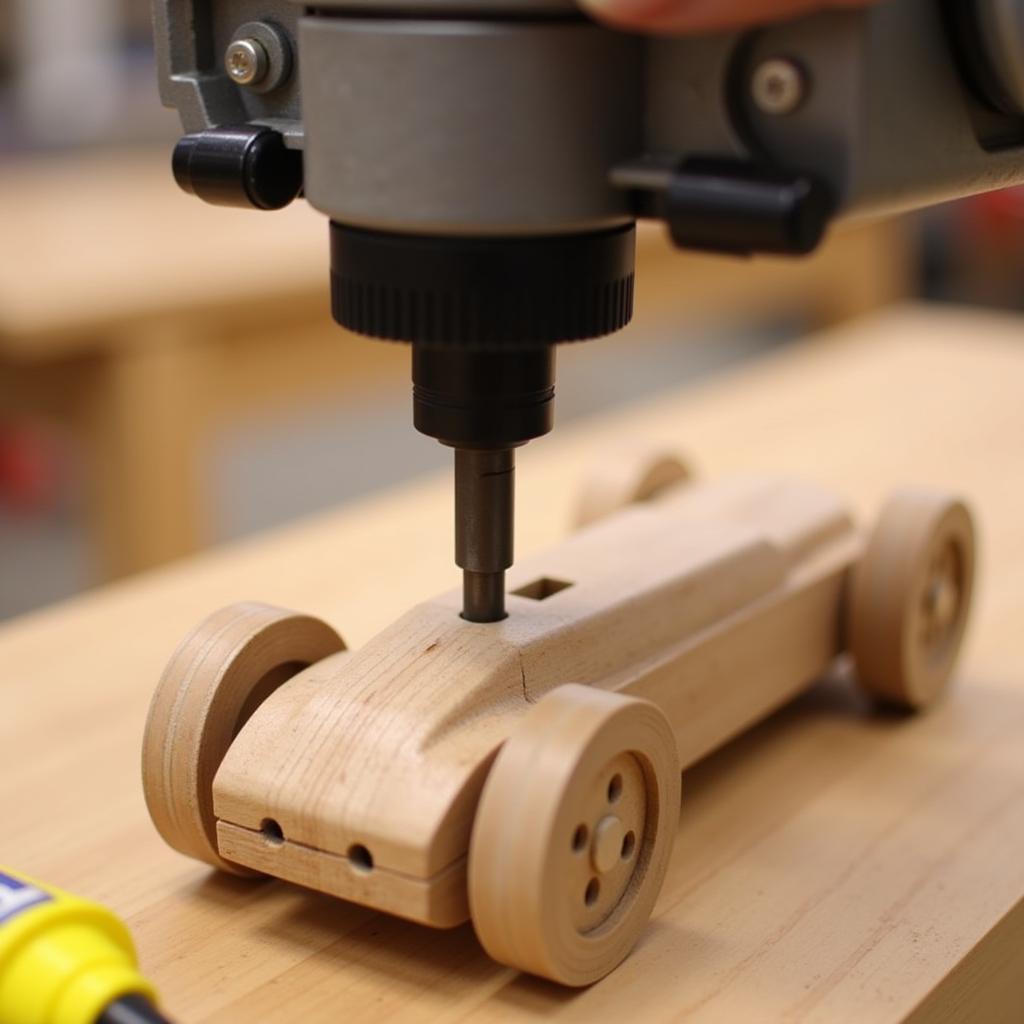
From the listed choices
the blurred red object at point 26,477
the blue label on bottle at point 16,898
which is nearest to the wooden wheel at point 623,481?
the blue label on bottle at point 16,898

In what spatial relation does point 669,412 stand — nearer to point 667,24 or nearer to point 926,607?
point 926,607

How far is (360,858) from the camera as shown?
0.49 m

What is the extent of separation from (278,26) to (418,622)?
0.21 m

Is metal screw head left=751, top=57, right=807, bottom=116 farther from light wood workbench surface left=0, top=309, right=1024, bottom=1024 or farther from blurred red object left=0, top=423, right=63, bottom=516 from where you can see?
blurred red object left=0, top=423, right=63, bottom=516

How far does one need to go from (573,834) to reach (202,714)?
14 cm

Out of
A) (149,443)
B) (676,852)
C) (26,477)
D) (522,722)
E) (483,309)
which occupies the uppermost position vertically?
(483,309)

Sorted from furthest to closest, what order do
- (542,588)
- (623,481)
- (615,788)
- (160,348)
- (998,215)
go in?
(998,215)
(160,348)
(623,481)
(542,588)
(615,788)

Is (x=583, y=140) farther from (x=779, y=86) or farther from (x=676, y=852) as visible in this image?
(x=676, y=852)

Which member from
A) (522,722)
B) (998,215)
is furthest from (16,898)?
(998,215)

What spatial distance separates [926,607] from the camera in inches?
28.7

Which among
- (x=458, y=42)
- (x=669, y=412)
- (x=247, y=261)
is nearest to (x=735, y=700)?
(x=458, y=42)

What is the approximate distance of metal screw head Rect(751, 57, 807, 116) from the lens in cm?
42

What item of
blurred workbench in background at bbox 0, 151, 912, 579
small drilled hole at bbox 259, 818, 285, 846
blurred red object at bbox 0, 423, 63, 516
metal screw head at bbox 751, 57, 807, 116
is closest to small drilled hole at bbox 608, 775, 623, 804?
small drilled hole at bbox 259, 818, 285, 846

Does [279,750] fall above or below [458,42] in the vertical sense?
below
